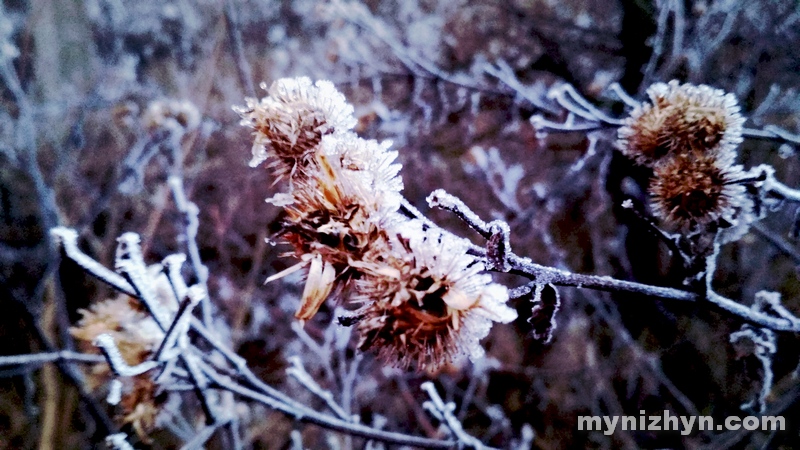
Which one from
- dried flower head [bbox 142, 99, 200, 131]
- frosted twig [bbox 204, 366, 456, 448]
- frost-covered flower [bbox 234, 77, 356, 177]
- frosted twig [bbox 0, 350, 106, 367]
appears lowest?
frosted twig [bbox 204, 366, 456, 448]

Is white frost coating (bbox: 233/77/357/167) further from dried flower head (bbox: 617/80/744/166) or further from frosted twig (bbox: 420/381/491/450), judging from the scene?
frosted twig (bbox: 420/381/491/450)

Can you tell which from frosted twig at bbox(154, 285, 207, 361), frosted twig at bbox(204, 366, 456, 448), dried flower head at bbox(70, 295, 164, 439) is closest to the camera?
frosted twig at bbox(154, 285, 207, 361)

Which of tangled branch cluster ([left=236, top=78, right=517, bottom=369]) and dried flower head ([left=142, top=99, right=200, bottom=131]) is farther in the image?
dried flower head ([left=142, top=99, right=200, bottom=131])

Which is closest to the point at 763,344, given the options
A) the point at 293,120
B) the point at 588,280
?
the point at 588,280

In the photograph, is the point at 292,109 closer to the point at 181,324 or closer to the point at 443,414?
the point at 181,324

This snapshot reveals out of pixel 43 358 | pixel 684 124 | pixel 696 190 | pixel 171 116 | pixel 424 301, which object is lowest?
pixel 43 358

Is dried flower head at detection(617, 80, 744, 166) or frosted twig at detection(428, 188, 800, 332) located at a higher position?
dried flower head at detection(617, 80, 744, 166)

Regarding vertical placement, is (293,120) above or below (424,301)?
above

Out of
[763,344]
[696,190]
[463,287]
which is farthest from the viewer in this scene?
[763,344]

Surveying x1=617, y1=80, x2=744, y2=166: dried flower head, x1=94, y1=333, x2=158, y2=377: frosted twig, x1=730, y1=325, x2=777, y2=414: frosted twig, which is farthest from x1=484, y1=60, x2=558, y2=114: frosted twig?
x1=94, y1=333, x2=158, y2=377: frosted twig
